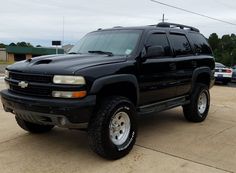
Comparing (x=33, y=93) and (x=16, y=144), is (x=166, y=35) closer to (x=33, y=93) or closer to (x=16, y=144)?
(x=33, y=93)

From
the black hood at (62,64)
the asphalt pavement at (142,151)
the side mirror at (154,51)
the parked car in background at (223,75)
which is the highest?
the side mirror at (154,51)

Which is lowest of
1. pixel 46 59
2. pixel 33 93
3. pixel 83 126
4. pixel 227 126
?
pixel 227 126

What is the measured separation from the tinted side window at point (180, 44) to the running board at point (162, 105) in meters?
0.89

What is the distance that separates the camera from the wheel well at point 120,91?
4.98 metres

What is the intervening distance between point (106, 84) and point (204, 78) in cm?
367

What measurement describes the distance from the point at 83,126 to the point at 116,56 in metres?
1.31

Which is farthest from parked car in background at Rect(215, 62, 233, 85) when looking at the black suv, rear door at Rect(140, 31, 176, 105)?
rear door at Rect(140, 31, 176, 105)

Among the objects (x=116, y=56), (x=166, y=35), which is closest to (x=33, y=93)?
(x=116, y=56)

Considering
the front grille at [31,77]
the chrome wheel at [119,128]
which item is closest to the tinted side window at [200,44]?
the chrome wheel at [119,128]

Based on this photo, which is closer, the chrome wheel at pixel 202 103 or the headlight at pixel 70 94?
the headlight at pixel 70 94

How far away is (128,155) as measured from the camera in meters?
5.18

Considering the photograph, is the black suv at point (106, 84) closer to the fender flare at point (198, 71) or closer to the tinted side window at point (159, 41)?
the tinted side window at point (159, 41)

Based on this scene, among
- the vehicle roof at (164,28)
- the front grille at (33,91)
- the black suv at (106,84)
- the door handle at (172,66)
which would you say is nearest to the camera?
the black suv at (106,84)

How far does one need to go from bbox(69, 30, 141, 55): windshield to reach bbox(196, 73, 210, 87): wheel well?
7.34 ft
